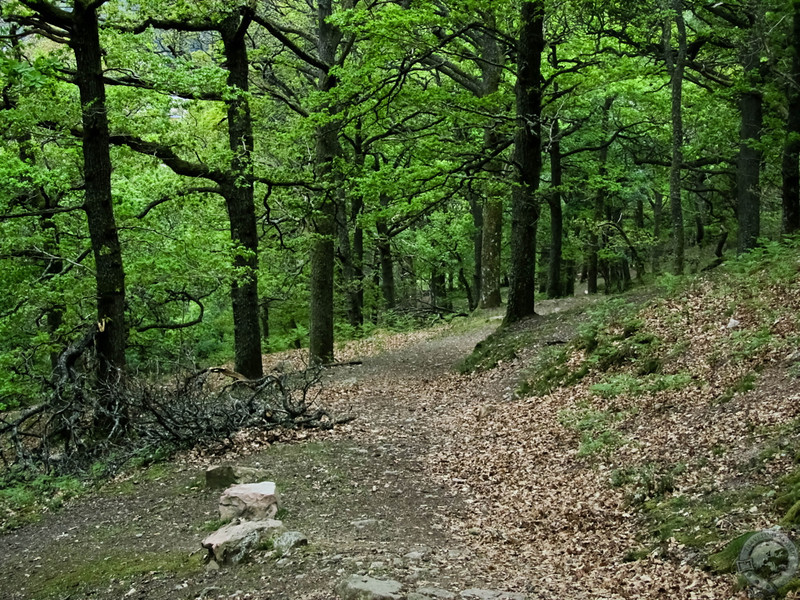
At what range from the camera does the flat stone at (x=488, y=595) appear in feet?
14.5

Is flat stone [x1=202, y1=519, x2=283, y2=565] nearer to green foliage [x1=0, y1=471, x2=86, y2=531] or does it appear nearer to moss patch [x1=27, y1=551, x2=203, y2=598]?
moss patch [x1=27, y1=551, x2=203, y2=598]

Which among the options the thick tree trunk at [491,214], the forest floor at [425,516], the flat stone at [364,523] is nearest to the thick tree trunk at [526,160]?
the thick tree trunk at [491,214]

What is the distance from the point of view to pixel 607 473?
6793 mm

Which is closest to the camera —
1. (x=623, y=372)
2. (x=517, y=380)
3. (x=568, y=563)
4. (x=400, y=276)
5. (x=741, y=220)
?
(x=568, y=563)

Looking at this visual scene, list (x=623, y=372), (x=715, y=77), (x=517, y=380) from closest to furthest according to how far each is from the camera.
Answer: (x=623, y=372) < (x=517, y=380) < (x=715, y=77)

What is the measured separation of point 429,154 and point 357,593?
11.6 metres

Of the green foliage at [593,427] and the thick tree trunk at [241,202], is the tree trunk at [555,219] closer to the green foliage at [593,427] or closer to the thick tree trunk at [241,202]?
the thick tree trunk at [241,202]

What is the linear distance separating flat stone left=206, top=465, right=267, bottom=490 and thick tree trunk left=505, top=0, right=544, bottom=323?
8308 millimetres

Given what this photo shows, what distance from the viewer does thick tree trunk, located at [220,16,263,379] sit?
12469mm

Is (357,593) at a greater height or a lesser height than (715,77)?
lesser

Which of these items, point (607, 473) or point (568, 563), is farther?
point (607, 473)

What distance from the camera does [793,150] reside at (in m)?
13.5

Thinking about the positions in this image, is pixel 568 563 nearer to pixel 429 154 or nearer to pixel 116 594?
pixel 116 594

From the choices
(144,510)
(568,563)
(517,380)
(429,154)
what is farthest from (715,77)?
(144,510)
